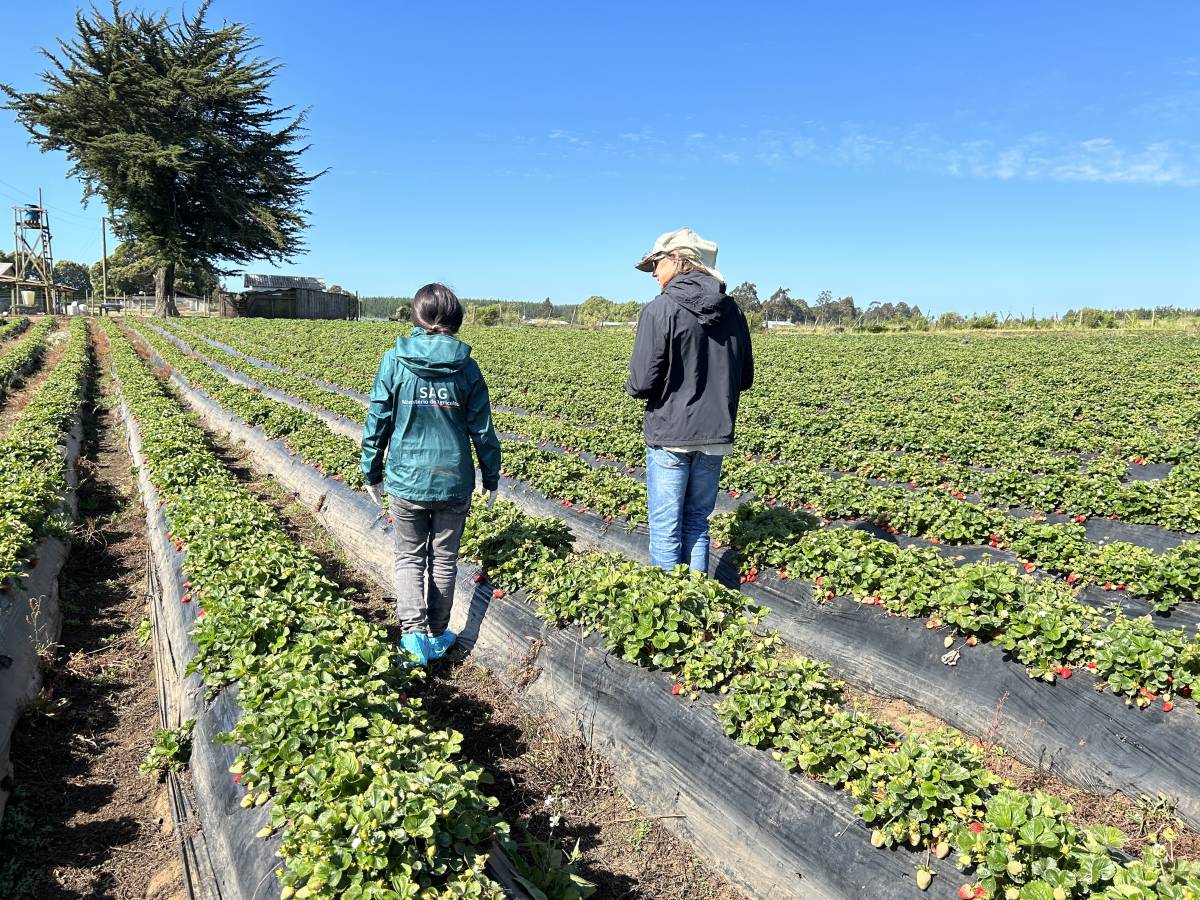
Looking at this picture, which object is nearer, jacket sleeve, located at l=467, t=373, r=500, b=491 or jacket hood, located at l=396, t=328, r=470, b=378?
jacket hood, located at l=396, t=328, r=470, b=378

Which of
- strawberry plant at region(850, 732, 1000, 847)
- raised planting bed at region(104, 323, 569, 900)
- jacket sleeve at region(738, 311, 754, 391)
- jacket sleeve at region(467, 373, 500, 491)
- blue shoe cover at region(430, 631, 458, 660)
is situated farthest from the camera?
jacket sleeve at region(738, 311, 754, 391)

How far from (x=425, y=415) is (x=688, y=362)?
5.73ft

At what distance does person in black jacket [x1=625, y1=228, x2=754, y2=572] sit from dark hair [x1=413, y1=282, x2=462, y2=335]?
3.90 ft

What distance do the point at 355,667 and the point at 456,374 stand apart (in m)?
1.77

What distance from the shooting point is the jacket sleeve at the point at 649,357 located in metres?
4.48

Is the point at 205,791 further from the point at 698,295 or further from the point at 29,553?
the point at 698,295

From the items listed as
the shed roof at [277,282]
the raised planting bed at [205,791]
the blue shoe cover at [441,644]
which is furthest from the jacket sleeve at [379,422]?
the shed roof at [277,282]

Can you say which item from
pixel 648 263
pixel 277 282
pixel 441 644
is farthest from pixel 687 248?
pixel 277 282

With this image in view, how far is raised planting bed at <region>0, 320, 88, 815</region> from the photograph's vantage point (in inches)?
166

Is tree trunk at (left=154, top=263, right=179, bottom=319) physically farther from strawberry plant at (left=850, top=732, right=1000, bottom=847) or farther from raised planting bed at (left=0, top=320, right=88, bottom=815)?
strawberry plant at (left=850, top=732, right=1000, bottom=847)

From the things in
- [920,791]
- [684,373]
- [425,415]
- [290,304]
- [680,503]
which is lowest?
[920,791]

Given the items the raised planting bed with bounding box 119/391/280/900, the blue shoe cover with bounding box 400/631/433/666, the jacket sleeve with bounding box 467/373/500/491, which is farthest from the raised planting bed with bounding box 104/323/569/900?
the jacket sleeve with bounding box 467/373/500/491

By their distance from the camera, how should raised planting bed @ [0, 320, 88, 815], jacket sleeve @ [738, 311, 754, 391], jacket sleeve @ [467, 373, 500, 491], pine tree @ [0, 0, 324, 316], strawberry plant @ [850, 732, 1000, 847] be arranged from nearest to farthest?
strawberry plant @ [850, 732, 1000, 847], raised planting bed @ [0, 320, 88, 815], jacket sleeve @ [467, 373, 500, 491], jacket sleeve @ [738, 311, 754, 391], pine tree @ [0, 0, 324, 316]

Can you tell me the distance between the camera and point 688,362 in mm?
4582
